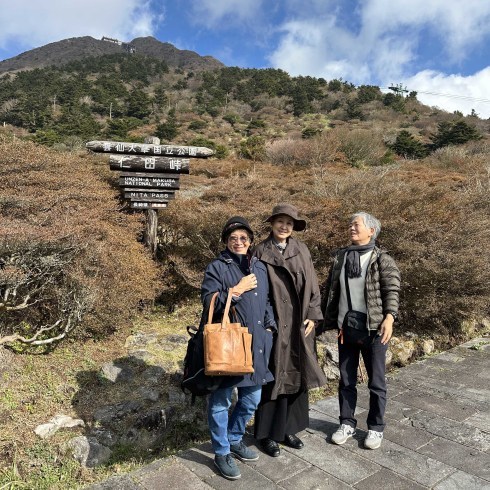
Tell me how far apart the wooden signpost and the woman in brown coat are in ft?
12.1

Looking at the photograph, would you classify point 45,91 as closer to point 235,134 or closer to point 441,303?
point 235,134

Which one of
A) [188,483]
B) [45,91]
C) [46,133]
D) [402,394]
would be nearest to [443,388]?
[402,394]

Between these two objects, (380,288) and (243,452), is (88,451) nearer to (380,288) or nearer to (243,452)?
(243,452)

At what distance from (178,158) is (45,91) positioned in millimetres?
41329

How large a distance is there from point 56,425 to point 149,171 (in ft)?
12.0

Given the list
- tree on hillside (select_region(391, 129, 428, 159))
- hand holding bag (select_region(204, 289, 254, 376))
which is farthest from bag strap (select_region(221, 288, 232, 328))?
tree on hillside (select_region(391, 129, 428, 159))

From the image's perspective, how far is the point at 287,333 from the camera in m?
2.55

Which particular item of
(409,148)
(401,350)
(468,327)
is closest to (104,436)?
(401,350)

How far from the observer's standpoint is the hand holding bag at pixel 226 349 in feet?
6.93

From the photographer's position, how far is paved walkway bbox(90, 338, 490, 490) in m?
2.27

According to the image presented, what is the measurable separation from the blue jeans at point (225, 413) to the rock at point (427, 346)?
3156mm

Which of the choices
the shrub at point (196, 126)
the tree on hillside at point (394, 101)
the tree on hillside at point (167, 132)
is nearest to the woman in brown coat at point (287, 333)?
the tree on hillside at point (167, 132)

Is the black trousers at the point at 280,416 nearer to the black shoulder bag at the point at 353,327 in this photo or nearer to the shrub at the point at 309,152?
the black shoulder bag at the point at 353,327

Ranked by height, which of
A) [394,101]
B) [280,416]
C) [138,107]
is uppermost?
[394,101]
